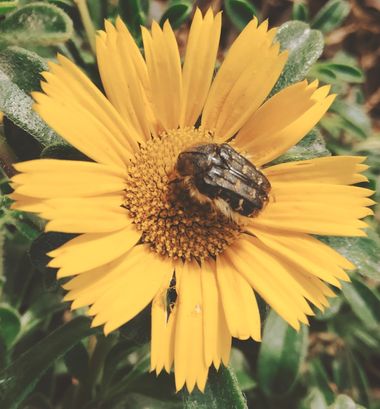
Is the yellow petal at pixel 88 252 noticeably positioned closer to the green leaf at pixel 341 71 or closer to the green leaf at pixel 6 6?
the green leaf at pixel 6 6

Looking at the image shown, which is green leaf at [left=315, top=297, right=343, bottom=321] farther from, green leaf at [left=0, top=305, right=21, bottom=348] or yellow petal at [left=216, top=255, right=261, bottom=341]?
green leaf at [left=0, top=305, right=21, bottom=348]

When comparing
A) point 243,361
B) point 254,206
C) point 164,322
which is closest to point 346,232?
point 254,206

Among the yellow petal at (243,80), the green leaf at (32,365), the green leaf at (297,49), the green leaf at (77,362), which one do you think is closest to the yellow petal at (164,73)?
the yellow petal at (243,80)

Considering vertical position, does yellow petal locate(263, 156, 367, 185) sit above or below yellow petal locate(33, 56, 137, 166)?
below

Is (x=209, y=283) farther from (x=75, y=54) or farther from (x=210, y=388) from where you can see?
(x=75, y=54)

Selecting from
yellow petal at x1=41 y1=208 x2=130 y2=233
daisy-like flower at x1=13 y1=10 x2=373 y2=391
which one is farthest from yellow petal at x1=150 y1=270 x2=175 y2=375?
yellow petal at x1=41 y1=208 x2=130 y2=233

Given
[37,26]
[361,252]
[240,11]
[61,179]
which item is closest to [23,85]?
[37,26]

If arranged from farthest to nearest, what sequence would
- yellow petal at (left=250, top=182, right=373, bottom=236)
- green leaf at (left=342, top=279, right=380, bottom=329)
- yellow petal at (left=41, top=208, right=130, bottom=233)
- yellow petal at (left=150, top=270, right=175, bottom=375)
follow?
green leaf at (left=342, top=279, right=380, bottom=329) → yellow petal at (left=250, top=182, right=373, bottom=236) → yellow petal at (left=150, top=270, right=175, bottom=375) → yellow petal at (left=41, top=208, right=130, bottom=233)
